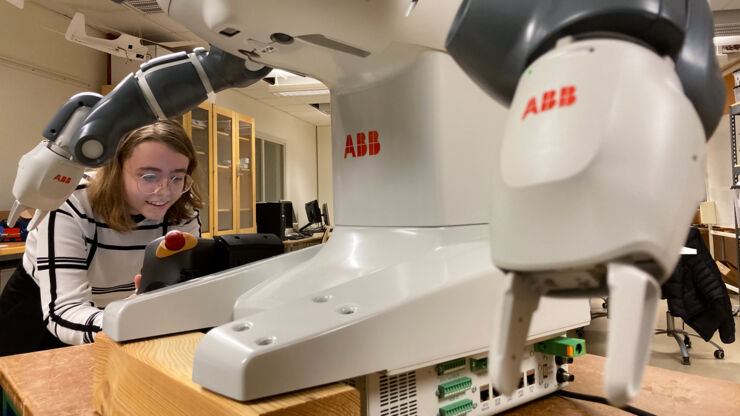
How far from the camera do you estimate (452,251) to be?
444 millimetres

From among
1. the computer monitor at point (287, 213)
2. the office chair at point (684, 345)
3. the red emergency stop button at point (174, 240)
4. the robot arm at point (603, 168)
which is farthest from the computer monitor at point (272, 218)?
the robot arm at point (603, 168)

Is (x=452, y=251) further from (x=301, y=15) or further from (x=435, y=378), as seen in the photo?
(x=301, y=15)

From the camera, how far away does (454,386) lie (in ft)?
1.41

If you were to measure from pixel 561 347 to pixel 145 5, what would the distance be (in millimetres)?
3001

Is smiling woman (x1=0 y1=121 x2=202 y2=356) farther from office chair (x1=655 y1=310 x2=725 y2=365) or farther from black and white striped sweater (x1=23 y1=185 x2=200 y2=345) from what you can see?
office chair (x1=655 y1=310 x2=725 y2=365)

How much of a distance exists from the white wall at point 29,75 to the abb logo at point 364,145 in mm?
3240

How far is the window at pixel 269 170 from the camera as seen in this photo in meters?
5.90

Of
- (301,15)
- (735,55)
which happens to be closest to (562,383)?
(301,15)

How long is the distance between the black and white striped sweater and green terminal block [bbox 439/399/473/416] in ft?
2.38

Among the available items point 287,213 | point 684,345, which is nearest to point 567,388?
point 684,345

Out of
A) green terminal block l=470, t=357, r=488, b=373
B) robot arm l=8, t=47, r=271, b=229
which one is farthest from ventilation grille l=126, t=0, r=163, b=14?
green terminal block l=470, t=357, r=488, b=373

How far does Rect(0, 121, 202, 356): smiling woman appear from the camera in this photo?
0.98 metres

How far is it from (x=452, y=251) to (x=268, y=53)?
0.27 metres

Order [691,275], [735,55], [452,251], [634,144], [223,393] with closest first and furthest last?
1. [634,144]
2. [223,393]
3. [452,251]
4. [691,275]
5. [735,55]
